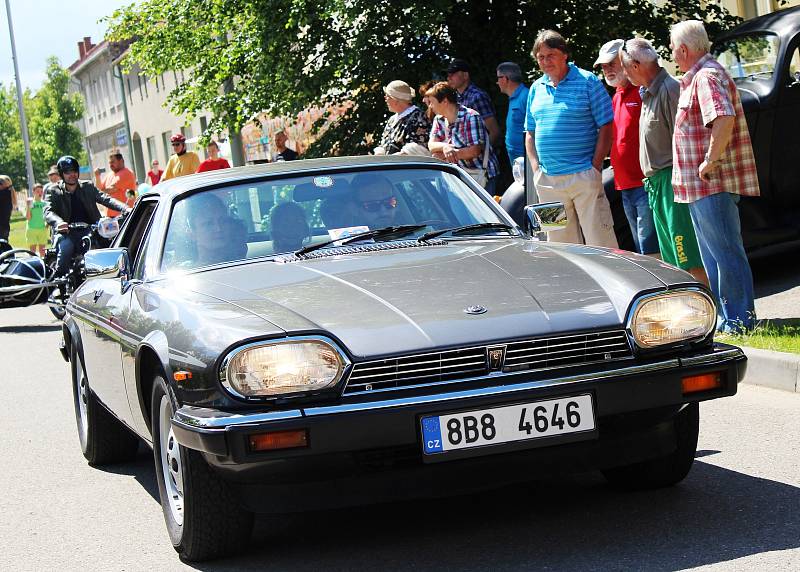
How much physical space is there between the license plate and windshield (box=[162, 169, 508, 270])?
1.49 m

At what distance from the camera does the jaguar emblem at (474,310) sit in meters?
4.20

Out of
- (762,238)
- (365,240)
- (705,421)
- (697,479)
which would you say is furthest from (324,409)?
(762,238)

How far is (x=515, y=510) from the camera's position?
4.78 meters

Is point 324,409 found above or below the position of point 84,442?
above

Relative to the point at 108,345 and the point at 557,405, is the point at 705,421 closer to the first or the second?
the point at 557,405

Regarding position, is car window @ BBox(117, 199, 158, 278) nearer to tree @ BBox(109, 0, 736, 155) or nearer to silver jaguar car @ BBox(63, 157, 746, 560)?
silver jaguar car @ BBox(63, 157, 746, 560)

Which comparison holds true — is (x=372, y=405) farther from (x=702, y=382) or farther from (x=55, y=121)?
(x=55, y=121)

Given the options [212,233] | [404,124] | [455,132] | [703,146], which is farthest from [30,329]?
[212,233]

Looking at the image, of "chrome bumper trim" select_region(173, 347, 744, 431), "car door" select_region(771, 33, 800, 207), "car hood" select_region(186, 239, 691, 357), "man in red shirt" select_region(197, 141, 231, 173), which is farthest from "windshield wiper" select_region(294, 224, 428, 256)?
"man in red shirt" select_region(197, 141, 231, 173)

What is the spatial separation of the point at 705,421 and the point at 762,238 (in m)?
4.27

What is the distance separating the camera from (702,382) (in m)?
4.33

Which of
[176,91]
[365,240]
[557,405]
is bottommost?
[557,405]

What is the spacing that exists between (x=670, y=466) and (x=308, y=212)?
1.83 meters

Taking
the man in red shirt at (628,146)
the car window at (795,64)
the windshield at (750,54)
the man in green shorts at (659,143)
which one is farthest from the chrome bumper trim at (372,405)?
the windshield at (750,54)
